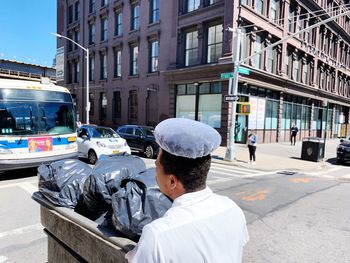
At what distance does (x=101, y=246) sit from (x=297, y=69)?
28.4 m

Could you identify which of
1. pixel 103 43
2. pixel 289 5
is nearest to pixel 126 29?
pixel 103 43

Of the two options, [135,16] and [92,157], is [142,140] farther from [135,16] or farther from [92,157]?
[135,16]

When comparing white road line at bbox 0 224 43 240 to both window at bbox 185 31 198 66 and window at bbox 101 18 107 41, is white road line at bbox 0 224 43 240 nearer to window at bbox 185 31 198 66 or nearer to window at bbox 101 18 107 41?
window at bbox 185 31 198 66

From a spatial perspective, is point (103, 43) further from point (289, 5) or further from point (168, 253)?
point (168, 253)

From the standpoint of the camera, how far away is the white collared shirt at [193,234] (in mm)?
1253

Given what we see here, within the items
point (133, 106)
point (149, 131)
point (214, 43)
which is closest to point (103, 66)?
point (133, 106)

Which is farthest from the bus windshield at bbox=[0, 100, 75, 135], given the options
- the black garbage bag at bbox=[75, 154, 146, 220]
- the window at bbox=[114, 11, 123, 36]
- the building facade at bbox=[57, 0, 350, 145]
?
the window at bbox=[114, 11, 123, 36]

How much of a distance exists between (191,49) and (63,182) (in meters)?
20.3

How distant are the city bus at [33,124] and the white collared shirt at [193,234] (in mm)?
8327

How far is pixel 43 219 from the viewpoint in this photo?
10.0ft

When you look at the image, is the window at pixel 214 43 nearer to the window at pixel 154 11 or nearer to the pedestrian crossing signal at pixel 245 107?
the window at pixel 154 11

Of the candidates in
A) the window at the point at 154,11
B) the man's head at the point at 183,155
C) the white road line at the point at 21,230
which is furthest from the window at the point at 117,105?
the man's head at the point at 183,155

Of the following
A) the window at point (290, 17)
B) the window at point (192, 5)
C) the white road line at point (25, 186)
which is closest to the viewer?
the white road line at point (25, 186)

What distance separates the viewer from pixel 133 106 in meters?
27.6
